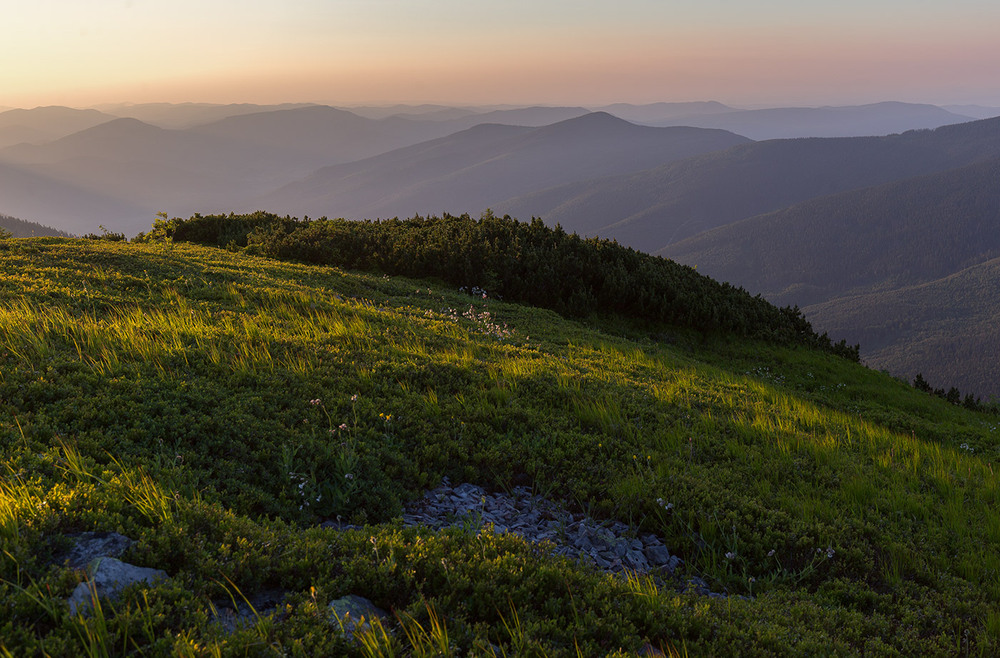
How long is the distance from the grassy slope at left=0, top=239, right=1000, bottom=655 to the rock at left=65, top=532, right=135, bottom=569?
76 mm

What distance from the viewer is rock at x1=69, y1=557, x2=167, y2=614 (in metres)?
3.24

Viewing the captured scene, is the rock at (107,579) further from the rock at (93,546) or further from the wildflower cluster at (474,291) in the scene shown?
the wildflower cluster at (474,291)

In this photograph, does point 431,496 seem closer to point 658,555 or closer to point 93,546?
point 658,555

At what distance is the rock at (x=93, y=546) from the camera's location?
3615 millimetres

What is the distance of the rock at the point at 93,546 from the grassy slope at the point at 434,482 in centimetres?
8

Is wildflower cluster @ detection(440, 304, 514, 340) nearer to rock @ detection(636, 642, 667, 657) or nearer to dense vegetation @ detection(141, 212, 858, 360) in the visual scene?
dense vegetation @ detection(141, 212, 858, 360)

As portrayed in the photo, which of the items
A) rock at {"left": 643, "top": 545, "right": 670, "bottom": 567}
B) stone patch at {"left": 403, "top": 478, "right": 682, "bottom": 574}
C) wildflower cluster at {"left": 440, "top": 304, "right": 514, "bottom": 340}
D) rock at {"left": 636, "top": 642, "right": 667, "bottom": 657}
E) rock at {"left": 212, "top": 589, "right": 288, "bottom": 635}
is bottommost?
rock at {"left": 643, "top": 545, "right": 670, "bottom": 567}

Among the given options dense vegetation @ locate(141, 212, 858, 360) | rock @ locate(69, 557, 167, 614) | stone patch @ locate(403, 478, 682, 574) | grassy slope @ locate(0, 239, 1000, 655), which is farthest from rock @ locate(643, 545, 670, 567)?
dense vegetation @ locate(141, 212, 858, 360)

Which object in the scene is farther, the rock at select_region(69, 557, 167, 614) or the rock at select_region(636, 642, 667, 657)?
the rock at select_region(636, 642, 667, 657)

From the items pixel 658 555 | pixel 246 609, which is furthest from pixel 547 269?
pixel 246 609

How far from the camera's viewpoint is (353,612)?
365cm

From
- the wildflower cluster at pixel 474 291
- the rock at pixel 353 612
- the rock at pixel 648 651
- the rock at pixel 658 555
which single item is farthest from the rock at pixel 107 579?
the wildflower cluster at pixel 474 291

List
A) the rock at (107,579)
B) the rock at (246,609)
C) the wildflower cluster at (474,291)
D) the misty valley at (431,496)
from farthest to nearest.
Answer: the wildflower cluster at (474,291)
the misty valley at (431,496)
the rock at (246,609)
the rock at (107,579)

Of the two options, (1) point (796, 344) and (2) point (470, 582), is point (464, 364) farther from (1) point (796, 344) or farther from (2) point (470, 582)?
(1) point (796, 344)
